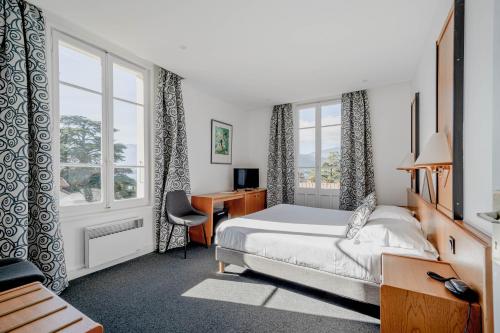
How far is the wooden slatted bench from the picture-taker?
893mm

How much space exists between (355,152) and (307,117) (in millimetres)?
1304

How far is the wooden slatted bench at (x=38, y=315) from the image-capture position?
893 mm

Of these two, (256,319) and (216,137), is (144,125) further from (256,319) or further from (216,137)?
(256,319)

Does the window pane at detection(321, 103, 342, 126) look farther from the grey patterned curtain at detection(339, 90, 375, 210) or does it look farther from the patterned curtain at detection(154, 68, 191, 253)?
the patterned curtain at detection(154, 68, 191, 253)

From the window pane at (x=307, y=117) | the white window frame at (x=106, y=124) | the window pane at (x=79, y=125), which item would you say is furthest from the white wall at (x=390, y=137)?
the window pane at (x=79, y=125)

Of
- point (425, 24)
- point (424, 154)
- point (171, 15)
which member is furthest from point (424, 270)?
point (171, 15)

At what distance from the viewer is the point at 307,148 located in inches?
193

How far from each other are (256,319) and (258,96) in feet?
12.8

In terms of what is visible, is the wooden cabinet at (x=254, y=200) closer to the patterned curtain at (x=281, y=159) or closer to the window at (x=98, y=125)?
the patterned curtain at (x=281, y=159)

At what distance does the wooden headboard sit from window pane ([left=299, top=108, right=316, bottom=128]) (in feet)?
11.1

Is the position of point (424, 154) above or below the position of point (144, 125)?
below

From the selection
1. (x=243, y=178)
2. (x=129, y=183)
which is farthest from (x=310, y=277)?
(x=243, y=178)

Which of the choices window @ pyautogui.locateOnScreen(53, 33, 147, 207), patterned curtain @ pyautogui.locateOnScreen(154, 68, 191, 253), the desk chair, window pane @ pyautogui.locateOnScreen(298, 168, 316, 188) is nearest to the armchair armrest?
the desk chair

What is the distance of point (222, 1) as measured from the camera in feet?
6.66
